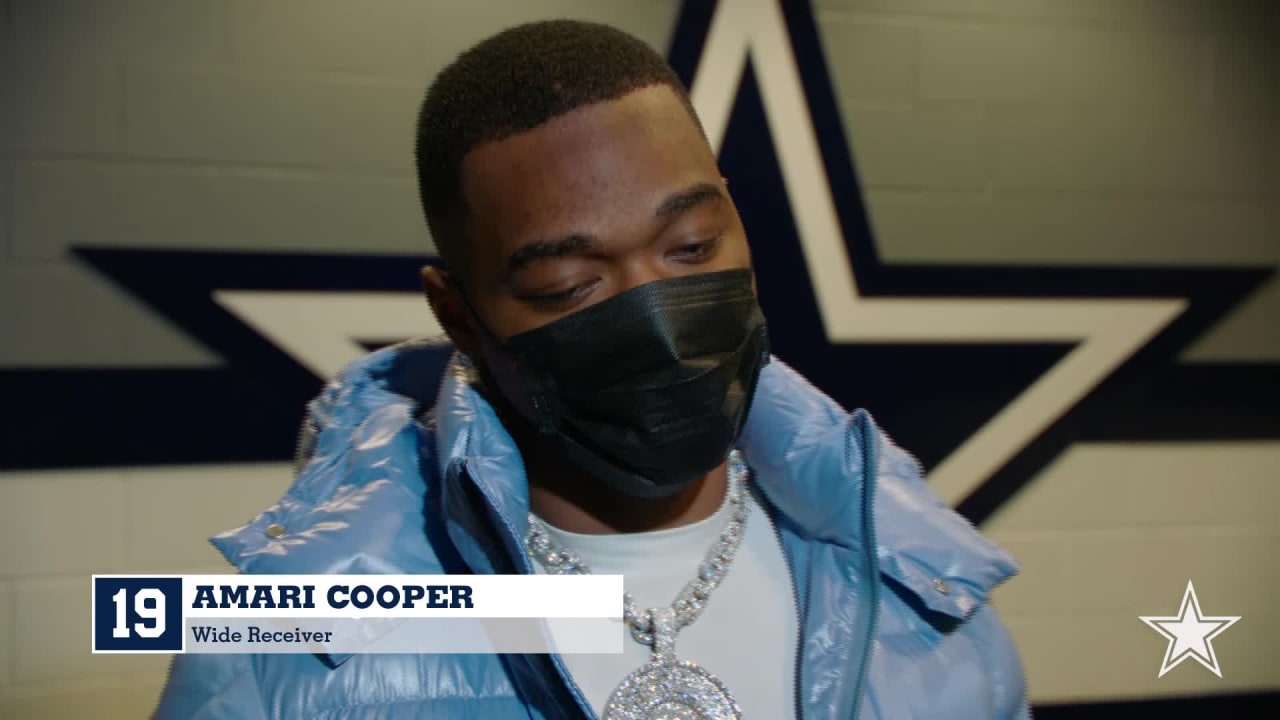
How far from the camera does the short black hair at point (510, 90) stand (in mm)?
801

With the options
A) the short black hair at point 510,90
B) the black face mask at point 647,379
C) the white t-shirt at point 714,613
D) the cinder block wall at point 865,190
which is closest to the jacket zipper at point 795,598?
the white t-shirt at point 714,613

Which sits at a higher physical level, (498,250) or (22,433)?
(498,250)

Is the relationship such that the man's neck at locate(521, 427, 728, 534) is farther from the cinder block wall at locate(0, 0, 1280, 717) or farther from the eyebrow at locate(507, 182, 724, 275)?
the cinder block wall at locate(0, 0, 1280, 717)

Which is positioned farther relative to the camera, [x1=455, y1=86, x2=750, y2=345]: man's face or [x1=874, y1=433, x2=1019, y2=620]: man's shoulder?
[x1=874, y1=433, x2=1019, y2=620]: man's shoulder

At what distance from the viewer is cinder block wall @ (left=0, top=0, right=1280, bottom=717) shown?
4.73 feet

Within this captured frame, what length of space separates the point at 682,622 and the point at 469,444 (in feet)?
0.79

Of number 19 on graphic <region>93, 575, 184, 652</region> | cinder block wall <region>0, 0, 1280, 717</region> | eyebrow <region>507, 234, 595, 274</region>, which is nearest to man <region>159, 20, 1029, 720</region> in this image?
eyebrow <region>507, 234, 595, 274</region>

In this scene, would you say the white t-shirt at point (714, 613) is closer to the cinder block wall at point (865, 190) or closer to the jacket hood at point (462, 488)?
the jacket hood at point (462, 488)

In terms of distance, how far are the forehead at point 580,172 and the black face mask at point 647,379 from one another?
0.07 metres

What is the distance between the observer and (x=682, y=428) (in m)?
0.80

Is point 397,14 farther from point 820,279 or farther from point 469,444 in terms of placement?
point 469,444

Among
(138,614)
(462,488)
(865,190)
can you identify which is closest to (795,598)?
(462,488)

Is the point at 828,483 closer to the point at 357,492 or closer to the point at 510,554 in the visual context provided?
the point at 510,554

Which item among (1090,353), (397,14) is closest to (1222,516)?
(1090,353)
